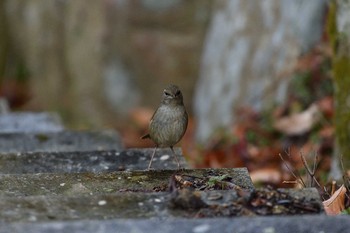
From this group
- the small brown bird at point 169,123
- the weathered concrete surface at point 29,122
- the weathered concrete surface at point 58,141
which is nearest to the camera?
the small brown bird at point 169,123

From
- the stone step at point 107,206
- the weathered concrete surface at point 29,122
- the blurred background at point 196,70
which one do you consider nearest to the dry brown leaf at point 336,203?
the stone step at point 107,206

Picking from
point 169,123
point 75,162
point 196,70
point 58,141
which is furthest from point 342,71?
point 196,70

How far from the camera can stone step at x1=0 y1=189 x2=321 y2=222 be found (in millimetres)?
3059

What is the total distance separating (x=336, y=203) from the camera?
4016mm

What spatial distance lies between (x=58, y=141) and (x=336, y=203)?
2.53 m

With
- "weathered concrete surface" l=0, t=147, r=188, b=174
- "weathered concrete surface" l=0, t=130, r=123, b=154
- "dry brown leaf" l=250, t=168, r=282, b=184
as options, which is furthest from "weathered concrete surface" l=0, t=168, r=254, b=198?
"dry brown leaf" l=250, t=168, r=282, b=184

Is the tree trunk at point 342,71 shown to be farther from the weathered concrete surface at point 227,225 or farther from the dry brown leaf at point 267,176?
the weathered concrete surface at point 227,225

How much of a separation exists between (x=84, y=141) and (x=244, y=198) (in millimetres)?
2984

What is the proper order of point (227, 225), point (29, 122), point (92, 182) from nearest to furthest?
point (227, 225), point (92, 182), point (29, 122)

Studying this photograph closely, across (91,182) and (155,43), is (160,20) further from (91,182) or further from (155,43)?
(91,182)

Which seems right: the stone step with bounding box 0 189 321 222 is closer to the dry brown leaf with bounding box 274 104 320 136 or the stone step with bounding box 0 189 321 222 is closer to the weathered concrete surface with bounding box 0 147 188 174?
the weathered concrete surface with bounding box 0 147 188 174

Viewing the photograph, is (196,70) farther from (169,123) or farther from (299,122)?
(169,123)

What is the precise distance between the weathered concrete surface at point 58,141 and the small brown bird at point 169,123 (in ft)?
3.12

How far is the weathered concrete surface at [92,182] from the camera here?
3736 millimetres
